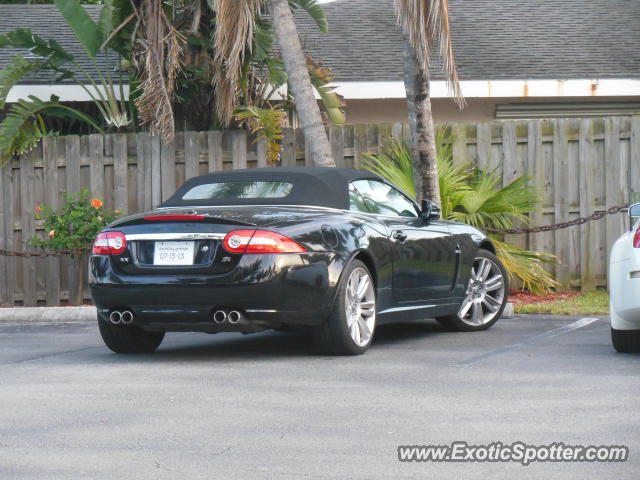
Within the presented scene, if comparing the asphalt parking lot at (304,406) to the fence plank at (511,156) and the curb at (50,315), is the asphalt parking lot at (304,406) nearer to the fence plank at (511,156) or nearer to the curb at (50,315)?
the curb at (50,315)

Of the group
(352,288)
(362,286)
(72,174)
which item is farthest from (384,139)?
(352,288)

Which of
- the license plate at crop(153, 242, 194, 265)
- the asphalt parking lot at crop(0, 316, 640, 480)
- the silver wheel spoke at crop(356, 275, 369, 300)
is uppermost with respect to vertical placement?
the license plate at crop(153, 242, 194, 265)

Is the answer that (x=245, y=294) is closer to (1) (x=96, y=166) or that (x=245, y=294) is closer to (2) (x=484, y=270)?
(2) (x=484, y=270)

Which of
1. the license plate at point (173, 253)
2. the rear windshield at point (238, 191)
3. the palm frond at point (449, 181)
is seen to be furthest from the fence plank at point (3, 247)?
the license plate at point (173, 253)

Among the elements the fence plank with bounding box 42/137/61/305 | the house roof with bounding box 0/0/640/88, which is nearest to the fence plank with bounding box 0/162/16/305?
the fence plank with bounding box 42/137/61/305

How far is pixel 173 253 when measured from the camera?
8.32m

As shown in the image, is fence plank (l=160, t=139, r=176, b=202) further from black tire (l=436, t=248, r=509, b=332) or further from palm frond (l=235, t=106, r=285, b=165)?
black tire (l=436, t=248, r=509, b=332)

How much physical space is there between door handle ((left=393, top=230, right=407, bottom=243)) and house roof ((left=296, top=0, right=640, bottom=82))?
861cm

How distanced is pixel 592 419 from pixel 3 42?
35.9 feet

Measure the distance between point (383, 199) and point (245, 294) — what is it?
2.07 metres

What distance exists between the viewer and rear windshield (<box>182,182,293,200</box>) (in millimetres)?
9219

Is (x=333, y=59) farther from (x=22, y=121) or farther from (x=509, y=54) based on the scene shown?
(x=22, y=121)

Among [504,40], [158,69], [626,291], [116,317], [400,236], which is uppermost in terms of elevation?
[504,40]

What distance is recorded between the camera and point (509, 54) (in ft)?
62.4
